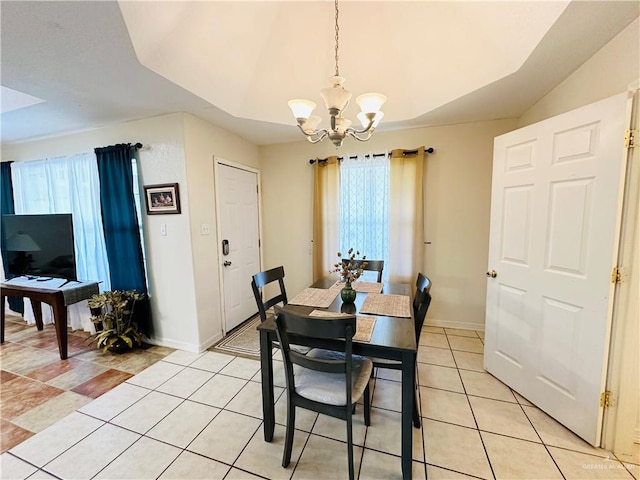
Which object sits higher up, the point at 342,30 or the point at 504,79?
the point at 342,30

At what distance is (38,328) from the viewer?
3.34 metres

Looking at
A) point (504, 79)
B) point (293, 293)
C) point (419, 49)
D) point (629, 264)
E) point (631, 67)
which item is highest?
point (419, 49)

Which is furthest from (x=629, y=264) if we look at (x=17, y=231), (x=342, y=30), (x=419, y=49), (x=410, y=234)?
(x=17, y=231)

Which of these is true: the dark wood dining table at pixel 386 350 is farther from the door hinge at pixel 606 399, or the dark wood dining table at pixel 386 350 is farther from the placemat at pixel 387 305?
the door hinge at pixel 606 399

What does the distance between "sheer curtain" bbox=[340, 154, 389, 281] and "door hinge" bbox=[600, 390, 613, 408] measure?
2005 millimetres

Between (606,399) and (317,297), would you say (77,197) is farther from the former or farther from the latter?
(606,399)

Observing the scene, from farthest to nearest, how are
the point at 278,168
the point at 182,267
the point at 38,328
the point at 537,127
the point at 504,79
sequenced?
the point at 278,168 → the point at 38,328 → the point at 182,267 → the point at 504,79 → the point at 537,127

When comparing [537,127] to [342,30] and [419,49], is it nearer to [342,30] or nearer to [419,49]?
[419,49]

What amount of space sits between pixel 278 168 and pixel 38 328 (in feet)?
12.2

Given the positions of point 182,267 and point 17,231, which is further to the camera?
point 17,231

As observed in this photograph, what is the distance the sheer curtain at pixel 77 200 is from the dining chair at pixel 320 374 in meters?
2.89

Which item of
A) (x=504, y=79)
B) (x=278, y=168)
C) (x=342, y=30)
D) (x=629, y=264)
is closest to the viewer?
(x=629, y=264)

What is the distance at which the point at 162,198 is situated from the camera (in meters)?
2.66

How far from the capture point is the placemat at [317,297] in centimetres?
195
